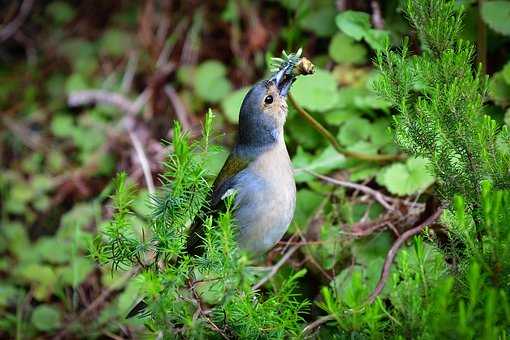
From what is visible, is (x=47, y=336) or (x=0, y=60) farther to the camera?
(x=0, y=60)

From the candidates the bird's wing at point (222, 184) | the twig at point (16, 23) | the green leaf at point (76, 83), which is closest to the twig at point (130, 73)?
the green leaf at point (76, 83)

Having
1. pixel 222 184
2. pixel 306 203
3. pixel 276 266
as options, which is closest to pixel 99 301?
pixel 276 266

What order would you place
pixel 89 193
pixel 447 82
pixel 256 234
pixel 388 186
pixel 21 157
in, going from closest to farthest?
pixel 447 82, pixel 256 234, pixel 388 186, pixel 89 193, pixel 21 157

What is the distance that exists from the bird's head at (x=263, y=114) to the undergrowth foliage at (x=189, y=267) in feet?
2.75

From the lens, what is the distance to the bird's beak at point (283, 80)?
10.3 ft

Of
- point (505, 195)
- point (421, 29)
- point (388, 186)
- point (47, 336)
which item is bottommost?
point (47, 336)

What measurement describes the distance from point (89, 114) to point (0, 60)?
4.05 feet

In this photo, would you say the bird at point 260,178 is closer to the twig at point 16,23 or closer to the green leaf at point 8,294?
the green leaf at point 8,294

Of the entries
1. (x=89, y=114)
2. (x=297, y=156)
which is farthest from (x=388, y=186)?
(x=89, y=114)

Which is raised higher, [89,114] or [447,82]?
[447,82]

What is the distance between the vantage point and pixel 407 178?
12.2 feet

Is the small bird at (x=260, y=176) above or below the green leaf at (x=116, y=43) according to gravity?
above

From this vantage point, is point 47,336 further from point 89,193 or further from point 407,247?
point 407,247

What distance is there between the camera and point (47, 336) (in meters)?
4.23
